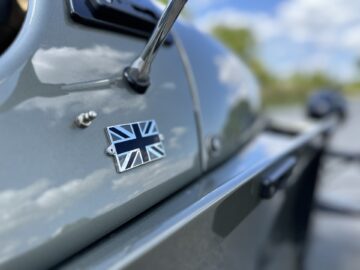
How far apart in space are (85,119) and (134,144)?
0.37ft

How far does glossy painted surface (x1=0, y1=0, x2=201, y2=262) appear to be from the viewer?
684 mm

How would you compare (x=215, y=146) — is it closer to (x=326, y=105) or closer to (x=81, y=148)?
(x=81, y=148)

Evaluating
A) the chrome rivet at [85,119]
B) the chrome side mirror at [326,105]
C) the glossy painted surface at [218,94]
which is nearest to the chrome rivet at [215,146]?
the glossy painted surface at [218,94]

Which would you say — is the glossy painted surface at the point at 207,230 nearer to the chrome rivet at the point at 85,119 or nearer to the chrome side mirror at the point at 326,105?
the chrome rivet at the point at 85,119

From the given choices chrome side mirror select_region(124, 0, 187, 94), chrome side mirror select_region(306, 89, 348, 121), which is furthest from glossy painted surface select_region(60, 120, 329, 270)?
chrome side mirror select_region(306, 89, 348, 121)

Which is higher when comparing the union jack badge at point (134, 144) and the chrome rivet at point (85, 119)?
the chrome rivet at point (85, 119)

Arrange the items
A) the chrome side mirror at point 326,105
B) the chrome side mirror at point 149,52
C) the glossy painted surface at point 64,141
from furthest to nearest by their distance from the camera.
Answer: the chrome side mirror at point 326,105, the chrome side mirror at point 149,52, the glossy painted surface at point 64,141

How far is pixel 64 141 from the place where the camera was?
752 mm

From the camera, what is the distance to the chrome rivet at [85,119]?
0.77 metres

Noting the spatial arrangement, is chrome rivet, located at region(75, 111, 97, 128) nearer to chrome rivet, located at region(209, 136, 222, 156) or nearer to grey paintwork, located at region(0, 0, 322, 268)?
grey paintwork, located at region(0, 0, 322, 268)

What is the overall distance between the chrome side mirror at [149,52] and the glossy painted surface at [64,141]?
0.02m

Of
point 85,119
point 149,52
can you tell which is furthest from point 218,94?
point 85,119

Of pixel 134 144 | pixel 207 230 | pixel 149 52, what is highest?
pixel 149 52

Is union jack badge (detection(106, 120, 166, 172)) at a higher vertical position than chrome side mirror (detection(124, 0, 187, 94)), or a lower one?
lower
